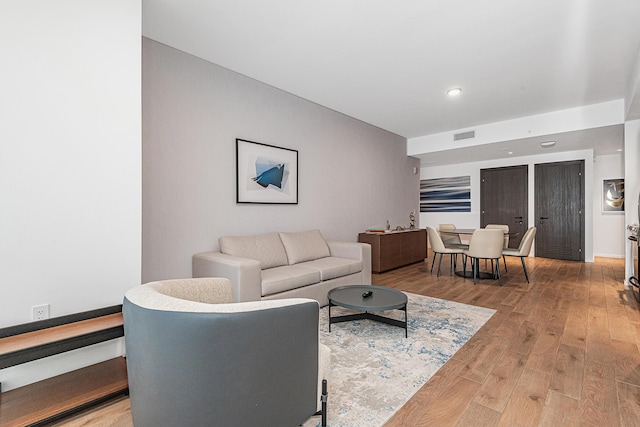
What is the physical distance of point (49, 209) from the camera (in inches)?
71.2

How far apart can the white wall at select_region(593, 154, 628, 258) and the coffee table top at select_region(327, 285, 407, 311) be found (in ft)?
22.1

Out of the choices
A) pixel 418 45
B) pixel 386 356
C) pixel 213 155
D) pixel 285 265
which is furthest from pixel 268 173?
pixel 386 356

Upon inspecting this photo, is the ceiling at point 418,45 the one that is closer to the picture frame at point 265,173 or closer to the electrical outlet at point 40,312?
the picture frame at point 265,173

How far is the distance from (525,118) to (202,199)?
205 inches

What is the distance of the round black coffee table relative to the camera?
8.37ft

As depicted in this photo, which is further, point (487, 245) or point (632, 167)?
point (487, 245)

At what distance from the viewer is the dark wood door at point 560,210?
6438 millimetres

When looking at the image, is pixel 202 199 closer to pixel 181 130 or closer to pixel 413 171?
pixel 181 130

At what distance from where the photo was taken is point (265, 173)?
3816 mm

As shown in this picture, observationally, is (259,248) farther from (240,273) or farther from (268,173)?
(268,173)

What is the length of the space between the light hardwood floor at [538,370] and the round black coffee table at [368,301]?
0.57 m

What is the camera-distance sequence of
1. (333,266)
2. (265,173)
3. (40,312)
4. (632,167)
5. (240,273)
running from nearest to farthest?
(40,312), (240,273), (333,266), (265,173), (632,167)

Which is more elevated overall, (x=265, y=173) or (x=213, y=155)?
(x=213, y=155)

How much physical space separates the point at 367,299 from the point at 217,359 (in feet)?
6.18
